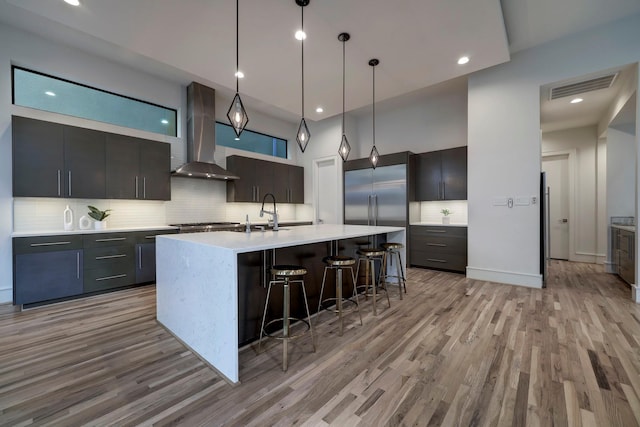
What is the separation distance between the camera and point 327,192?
6.67 metres

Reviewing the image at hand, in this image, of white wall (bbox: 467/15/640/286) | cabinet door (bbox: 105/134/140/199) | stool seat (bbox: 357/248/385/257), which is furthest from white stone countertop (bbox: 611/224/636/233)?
cabinet door (bbox: 105/134/140/199)

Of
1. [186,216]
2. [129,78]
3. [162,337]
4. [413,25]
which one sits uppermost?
[129,78]

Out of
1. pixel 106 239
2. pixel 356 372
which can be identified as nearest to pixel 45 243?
pixel 106 239

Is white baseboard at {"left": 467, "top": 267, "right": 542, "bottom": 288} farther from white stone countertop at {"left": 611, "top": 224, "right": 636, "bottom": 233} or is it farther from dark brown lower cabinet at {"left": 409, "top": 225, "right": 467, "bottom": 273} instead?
white stone countertop at {"left": 611, "top": 224, "right": 636, "bottom": 233}

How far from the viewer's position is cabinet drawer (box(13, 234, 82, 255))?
3047 mm

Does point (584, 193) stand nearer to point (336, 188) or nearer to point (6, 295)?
point (336, 188)

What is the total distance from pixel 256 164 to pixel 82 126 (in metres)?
2.86

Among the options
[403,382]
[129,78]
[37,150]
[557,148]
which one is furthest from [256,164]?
[557,148]

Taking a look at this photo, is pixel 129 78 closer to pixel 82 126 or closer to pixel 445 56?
pixel 82 126

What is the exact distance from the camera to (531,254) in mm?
3891

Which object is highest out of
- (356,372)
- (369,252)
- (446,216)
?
(446,216)

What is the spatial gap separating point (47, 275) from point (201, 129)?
303 centimetres

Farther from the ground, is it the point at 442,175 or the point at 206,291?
the point at 442,175

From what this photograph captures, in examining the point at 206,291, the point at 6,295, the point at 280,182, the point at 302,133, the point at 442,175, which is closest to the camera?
the point at 206,291
